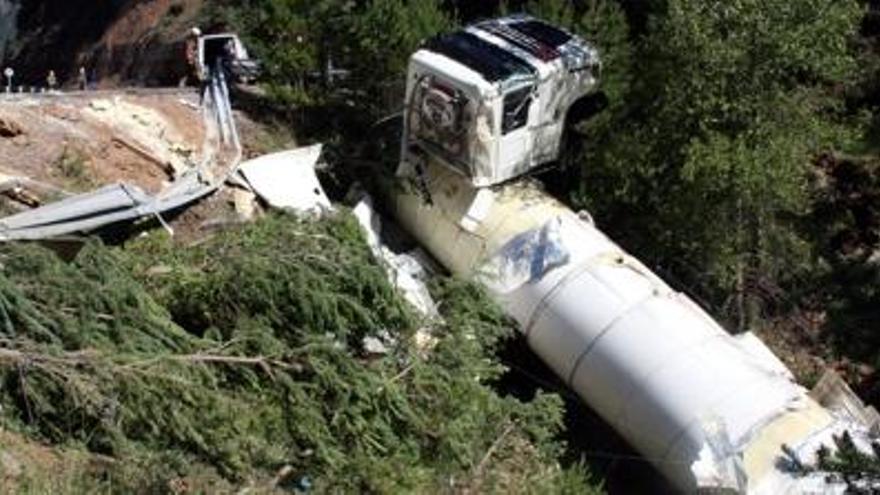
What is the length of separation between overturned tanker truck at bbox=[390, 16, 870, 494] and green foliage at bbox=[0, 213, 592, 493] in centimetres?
85

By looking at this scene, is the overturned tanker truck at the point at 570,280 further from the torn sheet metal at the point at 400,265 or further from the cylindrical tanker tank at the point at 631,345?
the torn sheet metal at the point at 400,265

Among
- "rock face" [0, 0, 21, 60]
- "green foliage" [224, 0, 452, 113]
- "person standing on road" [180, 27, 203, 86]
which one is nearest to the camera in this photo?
"green foliage" [224, 0, 452, 113]

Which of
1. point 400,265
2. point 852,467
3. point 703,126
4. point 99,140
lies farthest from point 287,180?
point 852,467

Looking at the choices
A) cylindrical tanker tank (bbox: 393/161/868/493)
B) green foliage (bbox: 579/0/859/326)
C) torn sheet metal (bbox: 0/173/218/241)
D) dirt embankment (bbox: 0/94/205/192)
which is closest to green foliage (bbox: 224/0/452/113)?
dirt embankment (bbox: 0/94/205/192)

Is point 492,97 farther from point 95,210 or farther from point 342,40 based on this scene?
point 95,210

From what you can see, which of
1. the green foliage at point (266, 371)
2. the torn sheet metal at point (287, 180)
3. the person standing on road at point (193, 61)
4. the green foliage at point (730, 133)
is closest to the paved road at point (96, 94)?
the person standing on road at point (193, 61)

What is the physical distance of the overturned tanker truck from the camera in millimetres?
12102

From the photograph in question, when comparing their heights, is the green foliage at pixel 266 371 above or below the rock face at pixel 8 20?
above

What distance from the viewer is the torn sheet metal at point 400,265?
503 inches

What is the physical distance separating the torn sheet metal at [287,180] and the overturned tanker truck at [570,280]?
3.11 feet

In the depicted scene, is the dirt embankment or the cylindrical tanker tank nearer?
the cylindrical tanker tank

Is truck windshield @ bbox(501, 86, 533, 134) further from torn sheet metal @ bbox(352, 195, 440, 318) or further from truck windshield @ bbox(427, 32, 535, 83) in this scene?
torn sheet metal @ bbox(352, 195, 440, 318)

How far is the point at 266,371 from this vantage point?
1108 centimetres

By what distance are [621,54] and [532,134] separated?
1552mm
